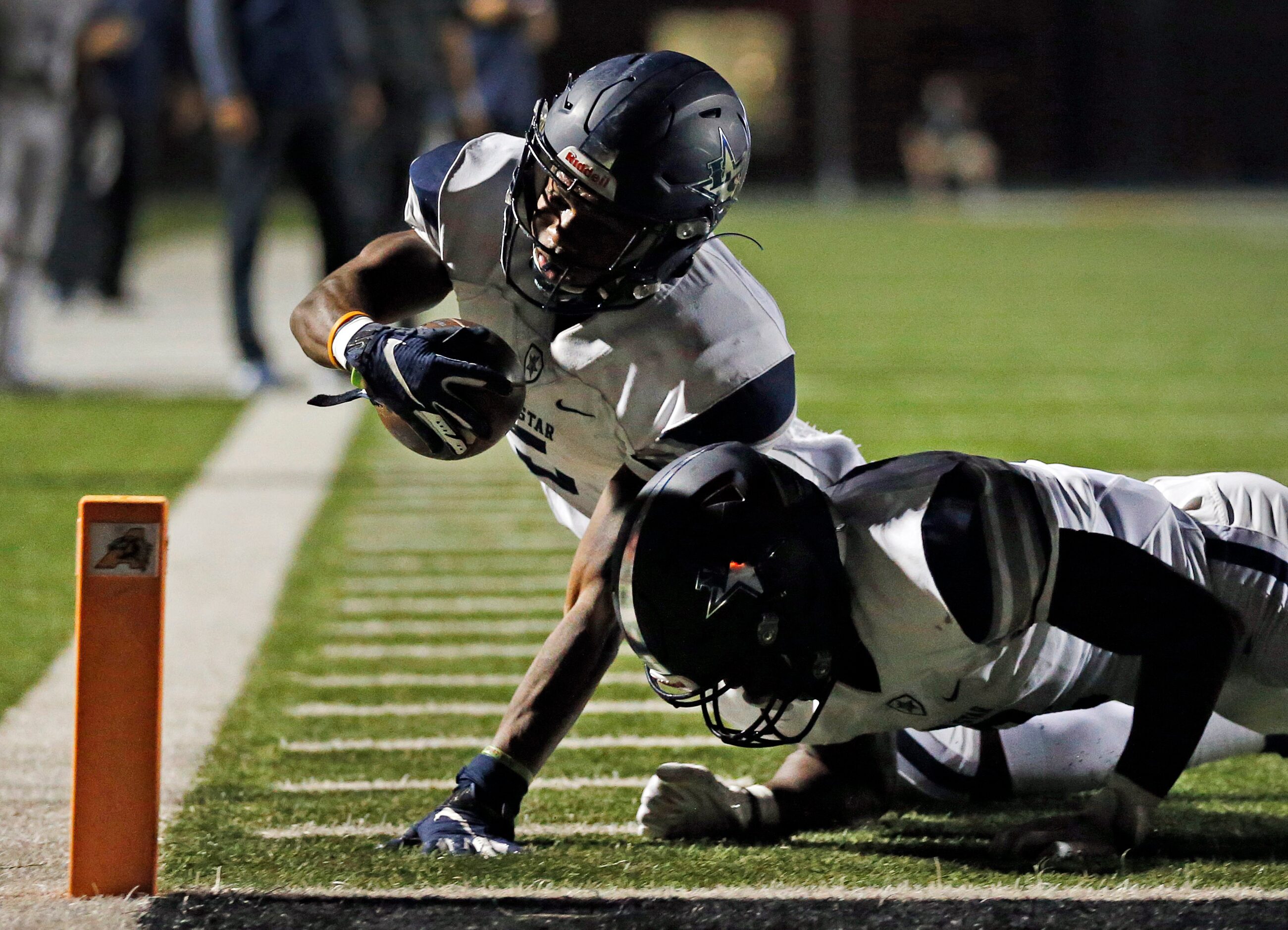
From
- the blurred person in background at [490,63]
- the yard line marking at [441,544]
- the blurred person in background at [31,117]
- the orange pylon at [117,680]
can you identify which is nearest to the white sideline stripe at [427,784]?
the orange pylon at [117,680]

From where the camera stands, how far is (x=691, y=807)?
2783 millimetres

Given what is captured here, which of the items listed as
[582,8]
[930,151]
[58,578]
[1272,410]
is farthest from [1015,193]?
[58,578]

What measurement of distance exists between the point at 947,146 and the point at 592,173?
27.9 meters

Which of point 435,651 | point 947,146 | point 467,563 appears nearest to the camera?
point 435,651

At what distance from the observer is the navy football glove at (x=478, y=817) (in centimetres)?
263

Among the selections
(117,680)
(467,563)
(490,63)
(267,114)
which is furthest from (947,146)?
(117,680)

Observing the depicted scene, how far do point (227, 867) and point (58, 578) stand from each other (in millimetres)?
2336

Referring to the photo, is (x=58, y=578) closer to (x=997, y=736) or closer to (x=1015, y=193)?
(x=997, y=736)

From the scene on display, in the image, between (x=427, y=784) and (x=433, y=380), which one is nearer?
(x=433, y=380)

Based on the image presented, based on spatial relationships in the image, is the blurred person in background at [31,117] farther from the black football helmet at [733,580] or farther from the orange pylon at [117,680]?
the black football helmet at [733,580]

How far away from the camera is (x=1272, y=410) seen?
773 centimetres

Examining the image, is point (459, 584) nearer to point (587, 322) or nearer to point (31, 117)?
point (587, 322)

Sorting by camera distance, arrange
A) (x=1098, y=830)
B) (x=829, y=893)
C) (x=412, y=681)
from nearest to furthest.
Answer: (x=829, y=893) < (x=1098, y=830) < (x=412, y=681)

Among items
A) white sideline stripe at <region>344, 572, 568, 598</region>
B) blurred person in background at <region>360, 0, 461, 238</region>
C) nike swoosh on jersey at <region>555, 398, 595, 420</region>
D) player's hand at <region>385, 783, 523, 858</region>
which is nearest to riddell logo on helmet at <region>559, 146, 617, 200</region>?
nike swoosh on jersey at <region>555, 398, 595, 420</region>
